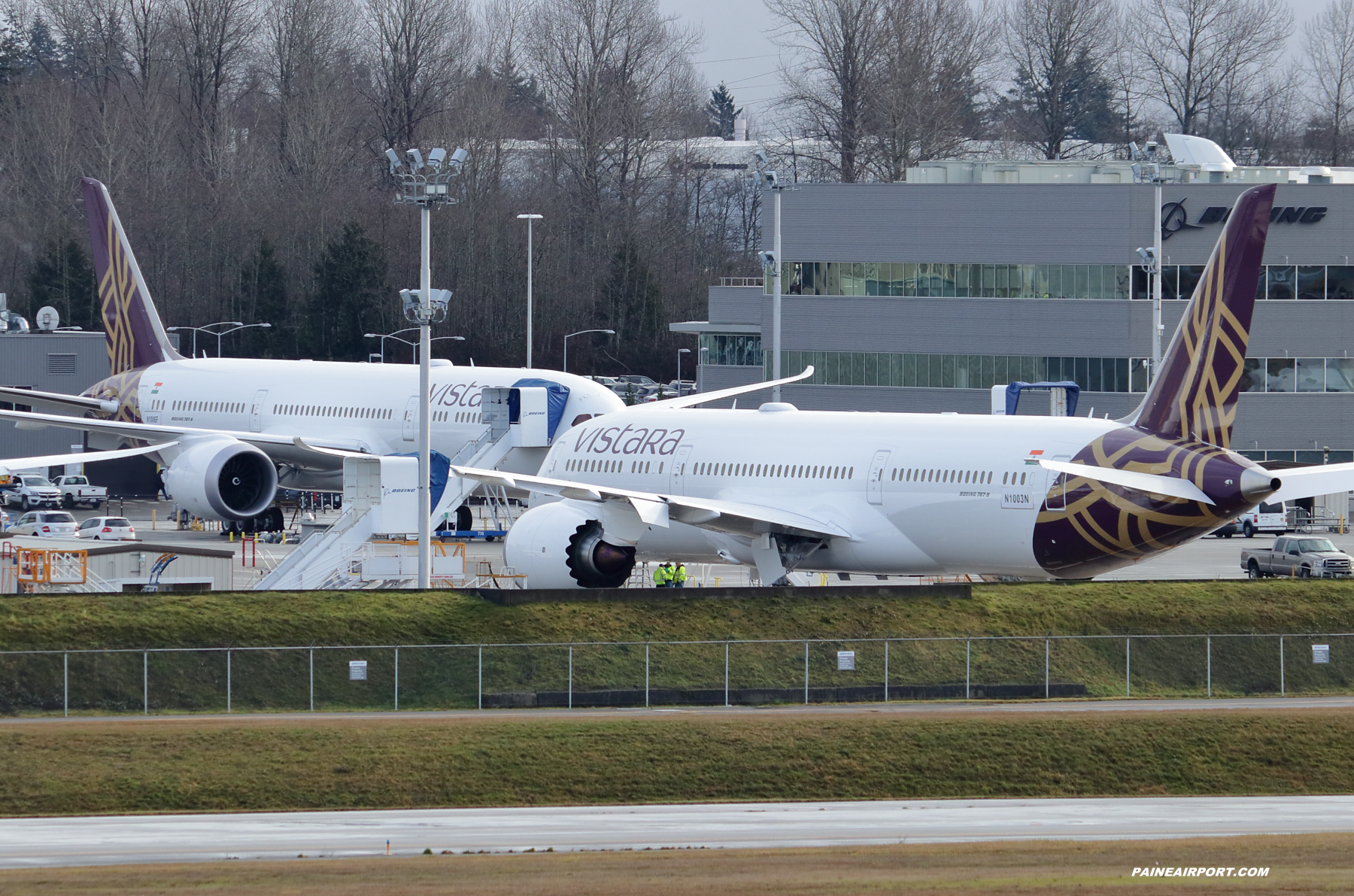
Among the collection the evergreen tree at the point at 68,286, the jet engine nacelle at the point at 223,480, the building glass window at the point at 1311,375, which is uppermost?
the evergreen tree at the point at 68,286

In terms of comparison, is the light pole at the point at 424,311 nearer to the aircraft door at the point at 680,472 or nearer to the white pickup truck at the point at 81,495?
the aircraft door at the point at 680,472

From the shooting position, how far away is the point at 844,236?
8475 centimetres

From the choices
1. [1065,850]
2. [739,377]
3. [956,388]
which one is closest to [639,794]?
[1065,850]

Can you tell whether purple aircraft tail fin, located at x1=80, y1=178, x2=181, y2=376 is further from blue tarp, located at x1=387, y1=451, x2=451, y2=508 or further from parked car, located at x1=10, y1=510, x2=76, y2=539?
blue tarp, located at x1=387, y1=451, x2=451, y2=508

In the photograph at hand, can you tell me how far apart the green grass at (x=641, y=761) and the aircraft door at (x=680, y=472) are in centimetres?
1084

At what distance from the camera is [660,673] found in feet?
115

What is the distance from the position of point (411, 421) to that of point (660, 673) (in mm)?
23670

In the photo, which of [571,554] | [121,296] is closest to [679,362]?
[121,296]

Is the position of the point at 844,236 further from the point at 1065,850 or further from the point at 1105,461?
the point at 1065,850

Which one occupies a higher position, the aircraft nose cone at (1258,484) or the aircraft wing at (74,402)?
the aircraft wing at (74,402)

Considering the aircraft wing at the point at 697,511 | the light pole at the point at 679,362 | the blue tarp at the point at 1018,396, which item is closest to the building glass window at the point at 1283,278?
the blue tarp at the point at 1018,396

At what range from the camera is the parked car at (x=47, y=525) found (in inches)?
2366

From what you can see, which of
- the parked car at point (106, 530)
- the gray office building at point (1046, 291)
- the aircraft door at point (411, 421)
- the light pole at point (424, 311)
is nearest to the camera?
the light pole at point (424, 311)

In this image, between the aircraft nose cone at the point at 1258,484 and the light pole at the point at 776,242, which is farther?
the light pole at the point at 776,242
